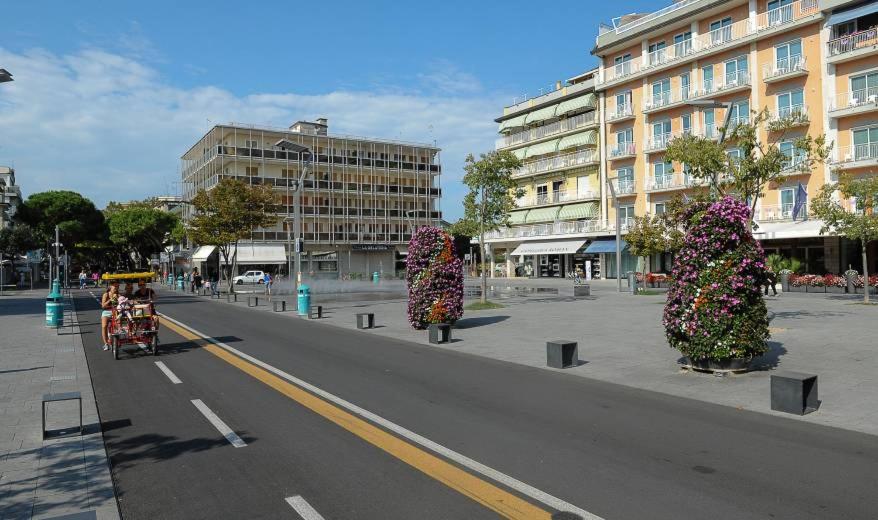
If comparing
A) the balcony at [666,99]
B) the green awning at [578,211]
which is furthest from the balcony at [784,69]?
the green awning at [578,211]

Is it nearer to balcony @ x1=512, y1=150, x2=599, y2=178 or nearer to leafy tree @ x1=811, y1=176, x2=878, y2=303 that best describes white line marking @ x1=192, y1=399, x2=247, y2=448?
leafy tree @ x1=811, y1=176, x2=878, y2=303

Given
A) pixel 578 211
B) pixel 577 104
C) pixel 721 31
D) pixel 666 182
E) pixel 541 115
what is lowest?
pixel 578 211

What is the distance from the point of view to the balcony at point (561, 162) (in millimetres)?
55281

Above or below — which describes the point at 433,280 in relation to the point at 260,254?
below

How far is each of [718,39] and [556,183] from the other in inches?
804

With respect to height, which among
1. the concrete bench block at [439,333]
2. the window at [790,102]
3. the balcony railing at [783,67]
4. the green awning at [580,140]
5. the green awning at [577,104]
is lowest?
the concrete bench block at [439,333]

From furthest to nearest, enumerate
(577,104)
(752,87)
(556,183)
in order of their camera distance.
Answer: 1. (556,183)
2. (577,104)
3. (752,87)

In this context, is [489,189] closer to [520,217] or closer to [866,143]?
[866,143]

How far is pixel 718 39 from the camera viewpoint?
42.4 m

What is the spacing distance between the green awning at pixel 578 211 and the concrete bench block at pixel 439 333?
41.2 m

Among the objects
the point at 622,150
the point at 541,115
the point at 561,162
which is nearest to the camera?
the point at 622,150

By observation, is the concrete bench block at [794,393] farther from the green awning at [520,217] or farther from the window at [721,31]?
the green awning at [520,217]

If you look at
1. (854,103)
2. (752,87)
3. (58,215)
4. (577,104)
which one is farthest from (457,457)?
(58,215)

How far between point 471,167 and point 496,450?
2003 cm
